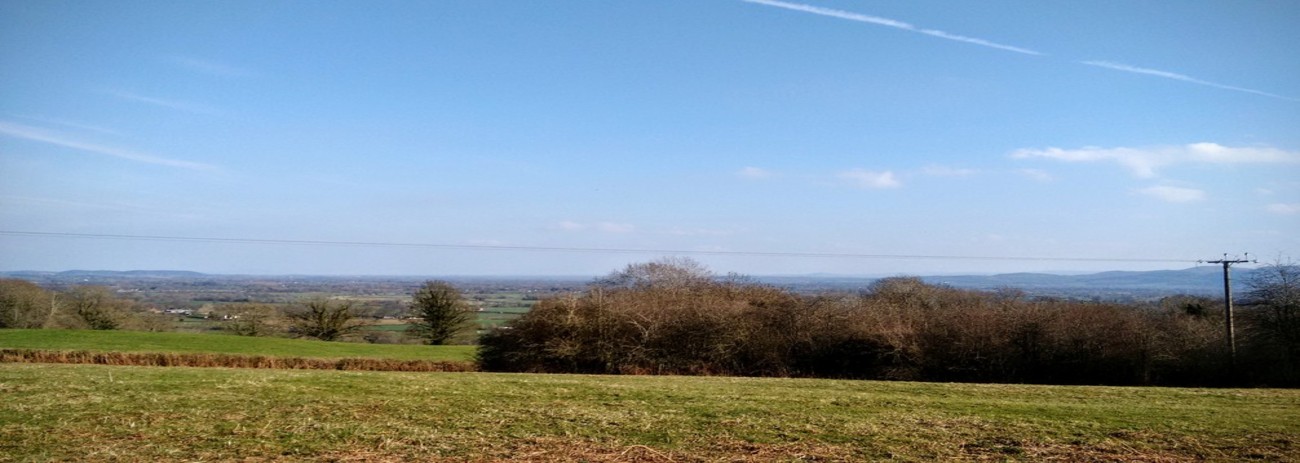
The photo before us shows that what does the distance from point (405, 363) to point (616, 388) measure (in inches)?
783

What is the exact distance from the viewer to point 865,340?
1259 inches

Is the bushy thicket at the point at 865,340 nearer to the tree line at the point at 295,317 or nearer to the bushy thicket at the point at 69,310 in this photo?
the tree line at the point at 295,317

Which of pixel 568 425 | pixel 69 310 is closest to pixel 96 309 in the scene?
pixel 69 310

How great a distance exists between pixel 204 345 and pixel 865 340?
30270mm

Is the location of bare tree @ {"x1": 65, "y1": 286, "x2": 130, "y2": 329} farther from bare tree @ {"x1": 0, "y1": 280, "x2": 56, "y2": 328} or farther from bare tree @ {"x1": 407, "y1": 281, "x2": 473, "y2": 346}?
bare tree @ {"x1": 407, "y1": 281, "x2": 473, "y2": 346}

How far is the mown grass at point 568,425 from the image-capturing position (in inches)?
313

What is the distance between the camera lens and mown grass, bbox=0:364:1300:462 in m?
7.96

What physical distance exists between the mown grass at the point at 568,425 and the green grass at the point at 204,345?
19.3 meters

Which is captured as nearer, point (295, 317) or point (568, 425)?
point (568, 425)

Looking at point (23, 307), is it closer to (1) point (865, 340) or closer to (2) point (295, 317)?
(2) point (295, 317)

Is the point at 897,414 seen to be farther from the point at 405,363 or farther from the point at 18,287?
the point at 18,287

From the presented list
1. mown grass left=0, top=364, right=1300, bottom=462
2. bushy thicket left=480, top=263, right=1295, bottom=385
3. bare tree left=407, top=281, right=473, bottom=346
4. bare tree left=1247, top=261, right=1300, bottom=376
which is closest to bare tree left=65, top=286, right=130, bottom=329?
bare tree left=407, top=281, right=473, bottom=346

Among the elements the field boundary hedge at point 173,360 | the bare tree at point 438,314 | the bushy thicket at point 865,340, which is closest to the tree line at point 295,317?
the bare tree at point 438,314

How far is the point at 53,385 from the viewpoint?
12609mm
